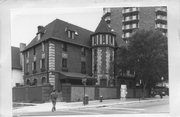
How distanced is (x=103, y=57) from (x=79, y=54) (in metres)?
0.26

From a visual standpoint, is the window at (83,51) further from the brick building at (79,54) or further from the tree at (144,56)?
the tree at (144,56)

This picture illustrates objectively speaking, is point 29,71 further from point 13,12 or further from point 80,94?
point 13,12

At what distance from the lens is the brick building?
2316mm

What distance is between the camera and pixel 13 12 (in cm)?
157

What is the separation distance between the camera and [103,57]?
2820mm

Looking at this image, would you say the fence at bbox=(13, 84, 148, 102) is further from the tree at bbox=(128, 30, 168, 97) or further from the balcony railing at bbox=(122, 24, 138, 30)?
the balcony railing at bbox=(122, 24, 138, 30)

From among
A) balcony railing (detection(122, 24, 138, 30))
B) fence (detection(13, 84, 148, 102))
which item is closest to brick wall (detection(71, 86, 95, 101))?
fence (detection(13, 84, 148, 102))

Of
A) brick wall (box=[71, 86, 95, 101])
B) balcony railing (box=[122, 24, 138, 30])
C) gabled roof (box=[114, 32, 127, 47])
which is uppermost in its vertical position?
balcony railing (box=[122, 24, 138, 30])

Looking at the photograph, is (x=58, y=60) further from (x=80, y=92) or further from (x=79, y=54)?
(x=80, y=92)

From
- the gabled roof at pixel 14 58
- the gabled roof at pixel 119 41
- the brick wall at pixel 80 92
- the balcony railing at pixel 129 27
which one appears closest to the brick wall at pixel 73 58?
the brick wall at pixel 80 92

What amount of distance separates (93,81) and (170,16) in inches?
52.7

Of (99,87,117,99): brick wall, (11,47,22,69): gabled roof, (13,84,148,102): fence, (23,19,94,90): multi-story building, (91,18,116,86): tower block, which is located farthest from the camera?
(91,18,116,86): tower block

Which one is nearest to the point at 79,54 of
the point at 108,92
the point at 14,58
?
the point at 108,92

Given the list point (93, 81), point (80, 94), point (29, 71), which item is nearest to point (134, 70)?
point (93, 81)
